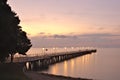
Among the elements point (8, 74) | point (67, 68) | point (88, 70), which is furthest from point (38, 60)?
point (8, 74)

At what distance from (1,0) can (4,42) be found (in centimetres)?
472

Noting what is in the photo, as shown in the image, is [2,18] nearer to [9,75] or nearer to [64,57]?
[9,75]

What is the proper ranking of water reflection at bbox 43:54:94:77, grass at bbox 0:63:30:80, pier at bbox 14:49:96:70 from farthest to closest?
1. water reflection at bbox 43:54:94:77
2. pier at bbox 14:49:96:70
3. grass at bbox 0:63:30:80

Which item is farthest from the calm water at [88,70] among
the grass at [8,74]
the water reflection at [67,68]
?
the grass at [8,74]

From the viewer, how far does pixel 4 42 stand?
2841cm

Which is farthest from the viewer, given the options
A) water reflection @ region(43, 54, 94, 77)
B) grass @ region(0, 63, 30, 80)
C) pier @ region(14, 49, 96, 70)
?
water reflection @ region(43, 54, 94, 77)

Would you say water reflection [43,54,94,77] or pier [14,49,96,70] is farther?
water reflection [43,54,94,77]

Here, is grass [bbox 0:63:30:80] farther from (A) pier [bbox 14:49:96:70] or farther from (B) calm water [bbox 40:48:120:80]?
(B) calm water [bbox 40:48:120:80]

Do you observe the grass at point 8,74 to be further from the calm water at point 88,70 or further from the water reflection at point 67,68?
the water reflection at point 67,68

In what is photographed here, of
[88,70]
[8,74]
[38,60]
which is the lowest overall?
[88,70]

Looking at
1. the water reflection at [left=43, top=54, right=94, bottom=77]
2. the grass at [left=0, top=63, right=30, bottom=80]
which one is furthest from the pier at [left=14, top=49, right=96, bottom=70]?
the grass at [left=0, top=63, right=30, bottom=80]

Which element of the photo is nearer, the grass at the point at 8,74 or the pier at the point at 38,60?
the grass at the point at 8,74

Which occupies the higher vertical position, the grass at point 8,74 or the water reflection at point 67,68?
the grass at point 8,74

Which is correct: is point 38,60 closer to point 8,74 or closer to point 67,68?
point 67,68
